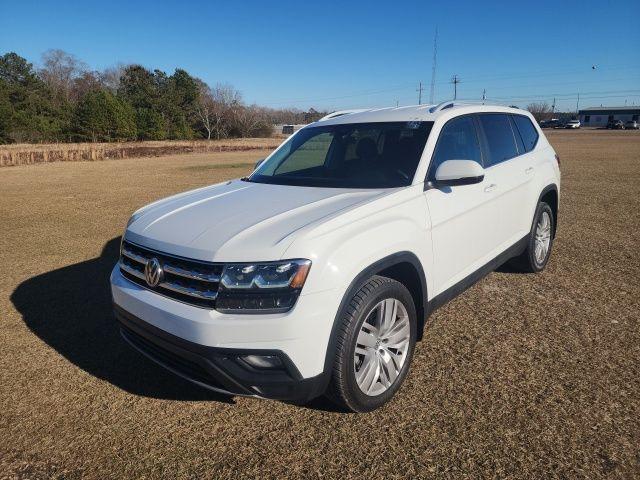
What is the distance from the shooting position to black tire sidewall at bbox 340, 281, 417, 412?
2.47 meters

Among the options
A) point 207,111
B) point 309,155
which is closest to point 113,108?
point 207,111

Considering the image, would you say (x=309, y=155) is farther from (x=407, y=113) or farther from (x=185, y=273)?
(x=185, y=273)

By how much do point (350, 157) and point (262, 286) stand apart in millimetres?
1787

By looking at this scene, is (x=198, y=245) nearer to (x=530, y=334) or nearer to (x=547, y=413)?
(x=547, y=413)

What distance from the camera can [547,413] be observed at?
2.73 m

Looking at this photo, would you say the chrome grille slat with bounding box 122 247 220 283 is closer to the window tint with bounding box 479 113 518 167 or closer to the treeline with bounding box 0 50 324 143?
the window tint with bounding box 479 113 518 167

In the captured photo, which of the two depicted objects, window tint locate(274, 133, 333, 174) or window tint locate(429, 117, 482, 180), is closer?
window tint locate(429, 117, 482, 180)

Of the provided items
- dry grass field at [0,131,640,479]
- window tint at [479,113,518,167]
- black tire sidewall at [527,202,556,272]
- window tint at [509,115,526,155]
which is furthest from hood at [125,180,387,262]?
black tire sidewall at [527,202,556,272]

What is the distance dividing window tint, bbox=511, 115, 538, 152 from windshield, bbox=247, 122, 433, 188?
1.86 meters

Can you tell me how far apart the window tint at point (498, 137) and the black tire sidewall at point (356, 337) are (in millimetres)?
1730

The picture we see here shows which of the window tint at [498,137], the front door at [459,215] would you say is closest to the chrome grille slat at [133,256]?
the front door at [459,215]

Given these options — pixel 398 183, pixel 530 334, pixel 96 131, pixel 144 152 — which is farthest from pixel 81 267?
pixel 96 131

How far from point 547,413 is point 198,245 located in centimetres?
229

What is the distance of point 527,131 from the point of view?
4.97 metres
